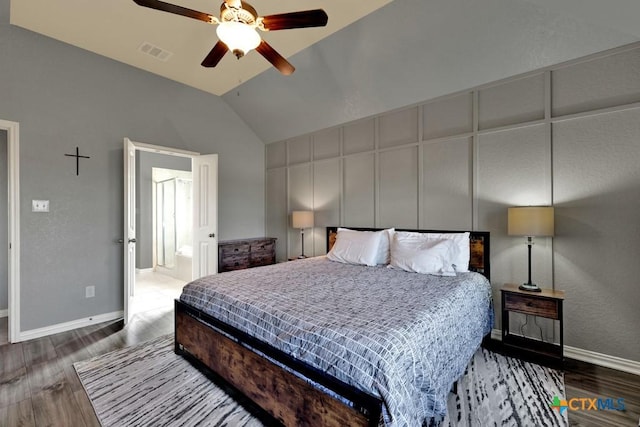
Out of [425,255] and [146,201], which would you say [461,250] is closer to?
[425,255]

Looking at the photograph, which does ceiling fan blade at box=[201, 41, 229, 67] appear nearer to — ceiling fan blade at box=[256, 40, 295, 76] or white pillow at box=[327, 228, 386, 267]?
ceiling fan blade at box=[256, 40, 295, 76]

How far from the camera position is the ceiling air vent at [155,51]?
134 inches

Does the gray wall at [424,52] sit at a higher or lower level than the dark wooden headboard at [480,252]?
higher

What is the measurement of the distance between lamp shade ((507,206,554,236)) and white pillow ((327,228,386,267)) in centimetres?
140

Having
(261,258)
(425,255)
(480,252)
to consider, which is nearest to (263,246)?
(261,258)

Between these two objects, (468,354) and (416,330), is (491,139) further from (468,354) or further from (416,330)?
(416,330)

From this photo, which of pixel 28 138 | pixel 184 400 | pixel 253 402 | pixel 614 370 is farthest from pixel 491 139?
pixel 28 138

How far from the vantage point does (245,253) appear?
493 cm

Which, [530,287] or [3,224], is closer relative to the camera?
[530,287]

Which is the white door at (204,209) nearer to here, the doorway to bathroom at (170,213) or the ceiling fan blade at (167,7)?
the doorway to bathroom at (170,213)

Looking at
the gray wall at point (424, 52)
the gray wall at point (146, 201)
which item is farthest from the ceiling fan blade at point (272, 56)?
the gray wall at point (146, 201)

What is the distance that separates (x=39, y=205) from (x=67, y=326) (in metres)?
1.43

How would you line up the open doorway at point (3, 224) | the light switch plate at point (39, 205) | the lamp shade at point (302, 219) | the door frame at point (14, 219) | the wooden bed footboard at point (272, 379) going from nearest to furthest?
the wooden bed footboard at point (272, 379) → the door frame at point (14, 219) → the light switch plate at point (39, 205) → the open doorway at point (3, 224) → the lamp shade at point (302, 219)

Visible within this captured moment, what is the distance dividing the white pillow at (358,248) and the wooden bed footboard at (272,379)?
5.71ft
